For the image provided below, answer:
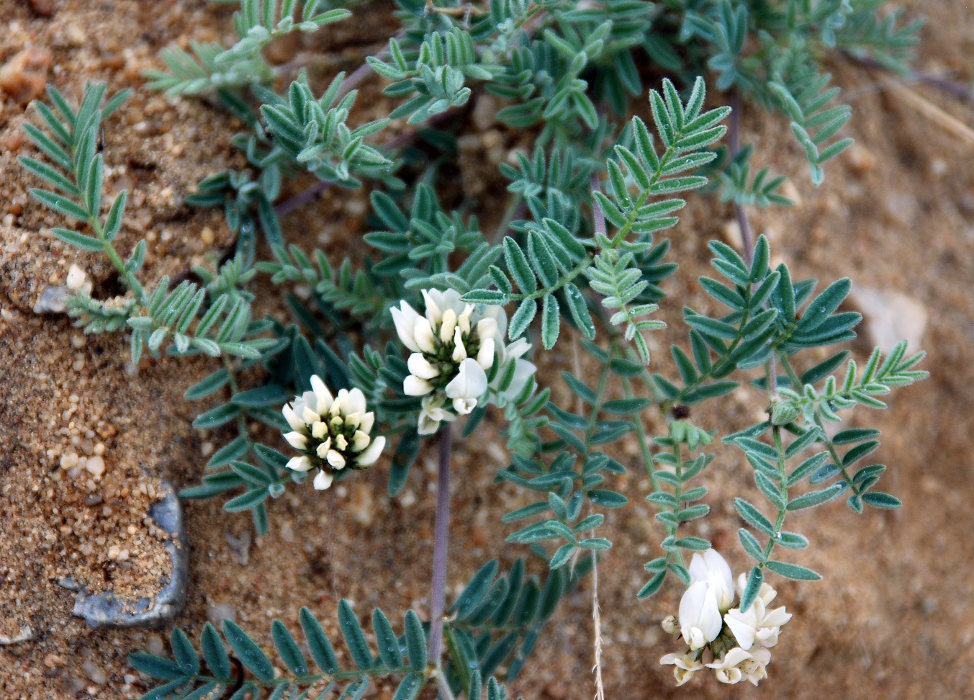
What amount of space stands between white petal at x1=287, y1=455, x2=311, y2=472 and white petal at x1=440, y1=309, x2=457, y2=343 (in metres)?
0.39

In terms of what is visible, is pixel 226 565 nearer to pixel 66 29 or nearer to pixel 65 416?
pixel 65 416

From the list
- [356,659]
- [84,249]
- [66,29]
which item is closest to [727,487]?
[356,659]

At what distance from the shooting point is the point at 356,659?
200 cm

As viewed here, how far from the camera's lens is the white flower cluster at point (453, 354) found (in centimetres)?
183

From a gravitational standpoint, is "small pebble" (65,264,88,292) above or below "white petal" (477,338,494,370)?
above

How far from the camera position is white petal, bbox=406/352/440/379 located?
72.1 inches

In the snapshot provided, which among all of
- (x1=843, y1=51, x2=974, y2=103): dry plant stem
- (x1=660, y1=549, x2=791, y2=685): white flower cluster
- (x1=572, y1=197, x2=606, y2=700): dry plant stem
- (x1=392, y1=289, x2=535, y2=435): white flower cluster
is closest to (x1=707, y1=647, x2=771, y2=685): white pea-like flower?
(x1=660, y1=549, x2=791, y2=685): white flower cluster

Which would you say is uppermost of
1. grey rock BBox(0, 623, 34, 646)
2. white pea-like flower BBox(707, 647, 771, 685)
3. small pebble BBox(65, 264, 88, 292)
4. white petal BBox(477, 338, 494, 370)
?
small pebble BBox(65, 264, 88, 292)

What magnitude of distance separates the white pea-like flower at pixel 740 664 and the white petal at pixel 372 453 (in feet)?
2.70

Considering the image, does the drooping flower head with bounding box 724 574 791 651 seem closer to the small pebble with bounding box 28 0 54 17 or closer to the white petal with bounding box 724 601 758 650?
the white petal with bounding box 724 601 758 650

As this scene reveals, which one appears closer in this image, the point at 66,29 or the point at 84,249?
the point at 84,249

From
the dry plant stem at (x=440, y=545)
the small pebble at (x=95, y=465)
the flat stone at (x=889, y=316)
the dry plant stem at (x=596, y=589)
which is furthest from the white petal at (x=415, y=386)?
the flat stone at (x=889, y=316)

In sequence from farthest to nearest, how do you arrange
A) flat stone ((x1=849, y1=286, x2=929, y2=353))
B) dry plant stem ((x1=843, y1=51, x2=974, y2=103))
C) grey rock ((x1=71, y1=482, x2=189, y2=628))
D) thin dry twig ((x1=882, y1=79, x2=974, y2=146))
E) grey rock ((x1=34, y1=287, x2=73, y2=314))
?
dry plant stem ((x1=843, y1=51, x2=974, y2=103)) < thin dry twig ((x1=882, y1=79, x2=974, y2=146)) < flat stone ((x1=849, y1=286, x2=929, y2=353)) < grey rock ((x1=34, y1=287, x2=73, y2=314)) < grey rock ((x1=71, y1=482, x2=189, y2=628))

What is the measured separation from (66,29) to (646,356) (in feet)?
6.01
